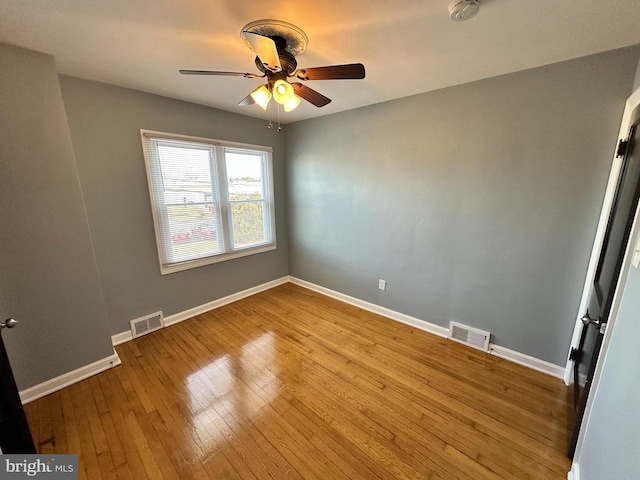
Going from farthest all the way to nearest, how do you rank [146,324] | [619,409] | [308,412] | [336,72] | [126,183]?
1. [146,324]
2. [126,183]
3. [308,412]
4. [336,72]
5. [619,409]

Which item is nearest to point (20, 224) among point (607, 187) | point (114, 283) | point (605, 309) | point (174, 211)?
point (114, 283)

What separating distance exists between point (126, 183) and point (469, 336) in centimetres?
369

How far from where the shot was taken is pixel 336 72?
1391 millimetres

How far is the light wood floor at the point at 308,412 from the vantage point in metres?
1.40

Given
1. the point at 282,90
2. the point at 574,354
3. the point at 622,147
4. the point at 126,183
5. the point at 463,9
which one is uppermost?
the point at 463,9

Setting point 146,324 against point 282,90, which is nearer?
point 282,90

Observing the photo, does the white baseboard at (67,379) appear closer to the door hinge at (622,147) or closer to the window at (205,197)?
the window at (205,197)

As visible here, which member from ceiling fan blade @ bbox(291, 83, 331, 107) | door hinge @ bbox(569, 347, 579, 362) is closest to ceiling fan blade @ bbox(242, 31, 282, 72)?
ceiling fan blade @ bbox(291, 83, 331, 107)

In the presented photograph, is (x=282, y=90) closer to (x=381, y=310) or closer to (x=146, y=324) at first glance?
(x=381, y=310)

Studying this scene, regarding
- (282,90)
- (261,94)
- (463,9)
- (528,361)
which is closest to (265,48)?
(282,90)

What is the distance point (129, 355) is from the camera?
91.0 inches

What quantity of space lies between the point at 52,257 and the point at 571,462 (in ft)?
11.9

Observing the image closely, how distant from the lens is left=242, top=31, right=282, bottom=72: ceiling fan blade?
117 centimetres

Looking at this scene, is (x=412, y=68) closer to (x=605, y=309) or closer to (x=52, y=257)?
(x=605, y=309)
